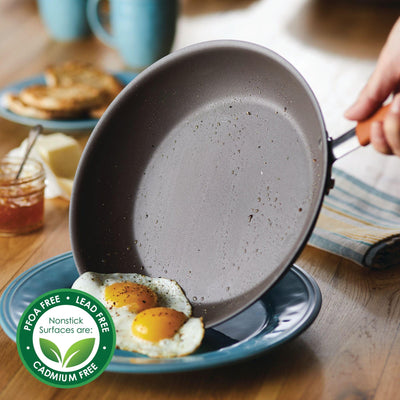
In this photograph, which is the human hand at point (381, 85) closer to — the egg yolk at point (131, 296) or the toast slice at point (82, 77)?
the egg yolk at point (131, 296)

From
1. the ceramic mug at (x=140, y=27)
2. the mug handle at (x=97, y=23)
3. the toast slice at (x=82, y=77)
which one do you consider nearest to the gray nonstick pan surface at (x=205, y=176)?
the toast slice at (x=82, y=77)

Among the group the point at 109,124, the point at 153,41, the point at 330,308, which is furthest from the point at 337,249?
the point at 153,41

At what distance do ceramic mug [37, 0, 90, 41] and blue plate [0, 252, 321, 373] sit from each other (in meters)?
1.28

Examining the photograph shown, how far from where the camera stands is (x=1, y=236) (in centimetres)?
110

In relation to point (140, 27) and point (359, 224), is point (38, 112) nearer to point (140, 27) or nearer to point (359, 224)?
point (140, 27)

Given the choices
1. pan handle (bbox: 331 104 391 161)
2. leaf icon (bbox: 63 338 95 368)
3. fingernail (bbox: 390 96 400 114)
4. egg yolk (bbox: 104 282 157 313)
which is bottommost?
egg yolk (bbox: 104 282 157 313)

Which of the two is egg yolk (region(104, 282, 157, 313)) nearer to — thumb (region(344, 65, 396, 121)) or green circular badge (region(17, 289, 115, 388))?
green circular badge (region(17, 289, 115, 388))

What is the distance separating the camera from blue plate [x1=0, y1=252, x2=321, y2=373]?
0.70 metres

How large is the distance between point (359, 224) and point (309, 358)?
15.0 inches

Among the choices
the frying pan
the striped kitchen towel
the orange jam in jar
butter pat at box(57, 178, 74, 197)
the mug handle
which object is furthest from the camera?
the mug handle

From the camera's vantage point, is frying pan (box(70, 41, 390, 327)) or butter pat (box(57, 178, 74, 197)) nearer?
frying pan (box(70, 41, 390, 327))

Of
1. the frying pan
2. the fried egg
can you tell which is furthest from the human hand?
the fried egg

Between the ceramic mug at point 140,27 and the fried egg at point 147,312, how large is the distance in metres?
1.06

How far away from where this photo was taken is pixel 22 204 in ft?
3.66
